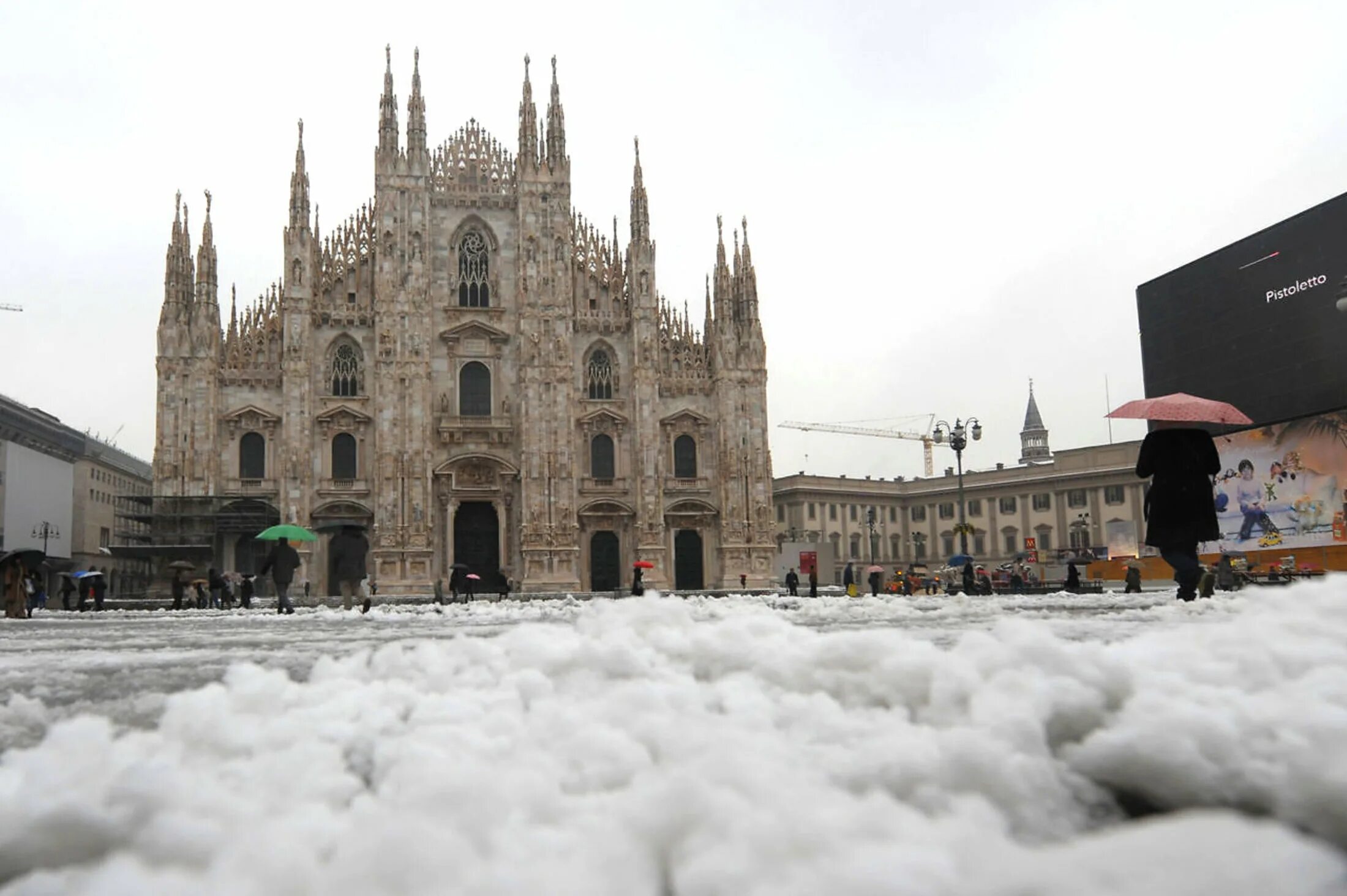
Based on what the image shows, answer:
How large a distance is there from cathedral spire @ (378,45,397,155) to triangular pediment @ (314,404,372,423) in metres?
9.02

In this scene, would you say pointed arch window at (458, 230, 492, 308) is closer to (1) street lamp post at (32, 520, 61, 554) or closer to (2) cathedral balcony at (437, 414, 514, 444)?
(2) cathedral balcony at (437, 414, 514, 444)

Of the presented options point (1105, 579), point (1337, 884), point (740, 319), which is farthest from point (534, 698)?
point (1105, 579)

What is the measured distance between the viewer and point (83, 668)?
4945mm

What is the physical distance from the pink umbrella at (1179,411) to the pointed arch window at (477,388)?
27221mm

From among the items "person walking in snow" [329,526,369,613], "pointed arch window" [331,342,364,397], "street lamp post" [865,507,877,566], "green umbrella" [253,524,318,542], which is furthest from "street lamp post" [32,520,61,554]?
"street lamp post" [865,507,877,566]

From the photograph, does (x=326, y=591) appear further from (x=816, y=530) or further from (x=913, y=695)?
(x=816, y=530)

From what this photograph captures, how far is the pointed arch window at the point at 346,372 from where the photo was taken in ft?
124

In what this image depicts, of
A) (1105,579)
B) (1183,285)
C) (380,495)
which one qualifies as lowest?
(1105,579)

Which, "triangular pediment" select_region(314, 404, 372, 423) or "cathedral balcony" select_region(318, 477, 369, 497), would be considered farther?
"triangular pediment" select_region(314, 404, 372, 423)

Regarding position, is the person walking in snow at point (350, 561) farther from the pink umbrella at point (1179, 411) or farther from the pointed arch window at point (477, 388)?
the pointed arch window at point (477, 388)

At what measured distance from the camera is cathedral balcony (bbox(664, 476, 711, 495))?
39.3 metres

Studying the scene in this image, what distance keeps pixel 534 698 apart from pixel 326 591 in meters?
35.6

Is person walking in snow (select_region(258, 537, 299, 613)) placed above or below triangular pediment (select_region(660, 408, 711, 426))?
below

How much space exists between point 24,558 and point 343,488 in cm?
1813
